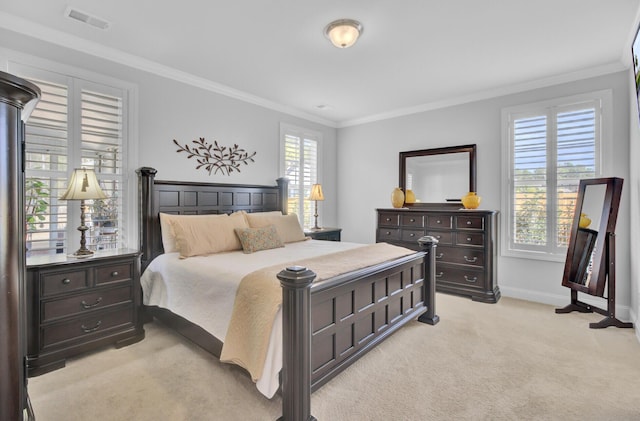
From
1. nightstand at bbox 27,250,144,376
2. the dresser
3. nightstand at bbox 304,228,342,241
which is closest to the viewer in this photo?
nightstand at bbox 27,250,144,376

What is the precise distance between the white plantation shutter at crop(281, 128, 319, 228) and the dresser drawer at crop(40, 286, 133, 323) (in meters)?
2.64

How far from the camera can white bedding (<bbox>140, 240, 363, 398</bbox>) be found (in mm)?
1761

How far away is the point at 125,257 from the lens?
2639 mm

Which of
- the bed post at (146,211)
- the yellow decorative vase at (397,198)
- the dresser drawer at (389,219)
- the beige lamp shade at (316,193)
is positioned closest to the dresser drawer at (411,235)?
the dresser drawer at (389,219)

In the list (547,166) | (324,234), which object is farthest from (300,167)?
(547,166)

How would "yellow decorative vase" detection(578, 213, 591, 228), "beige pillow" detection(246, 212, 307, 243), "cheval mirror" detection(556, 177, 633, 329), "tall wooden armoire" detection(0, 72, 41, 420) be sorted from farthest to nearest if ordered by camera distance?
"beige pillow" detection(246, 212, 307, 243) < "yellow decorative vase" detection(578, 213, 591, 228) < "cheval mirror" detection(556, 177, 633, 329) < "tall wooden armoire" detection(0, 72, 41, 420)

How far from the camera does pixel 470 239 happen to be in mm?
3910

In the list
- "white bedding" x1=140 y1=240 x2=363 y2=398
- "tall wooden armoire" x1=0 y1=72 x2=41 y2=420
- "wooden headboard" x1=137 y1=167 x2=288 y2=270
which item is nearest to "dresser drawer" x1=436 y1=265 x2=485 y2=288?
"white bedding" x1=140 y1=240 x2=363 y2=398

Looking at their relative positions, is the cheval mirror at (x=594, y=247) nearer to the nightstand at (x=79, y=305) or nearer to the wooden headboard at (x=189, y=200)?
the wooden headboard at (x=189, y=200)

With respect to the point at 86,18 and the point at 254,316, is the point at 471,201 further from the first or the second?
the point at 86,18

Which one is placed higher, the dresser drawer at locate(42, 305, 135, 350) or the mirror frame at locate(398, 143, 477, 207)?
the mirror frame at locate(398, 143, 477, 207)

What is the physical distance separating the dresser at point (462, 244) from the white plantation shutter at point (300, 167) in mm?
1546

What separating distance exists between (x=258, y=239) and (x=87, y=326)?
1525 millimetres

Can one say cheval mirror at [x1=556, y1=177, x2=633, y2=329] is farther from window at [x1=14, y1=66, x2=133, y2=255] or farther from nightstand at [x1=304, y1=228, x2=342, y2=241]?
window at [x1=14, y1=66, x2=133, y2=255]
